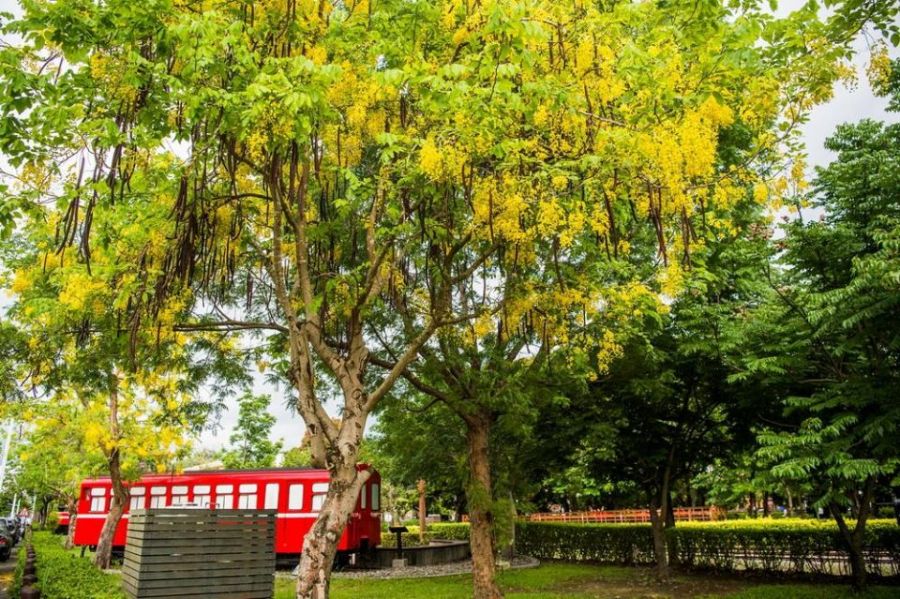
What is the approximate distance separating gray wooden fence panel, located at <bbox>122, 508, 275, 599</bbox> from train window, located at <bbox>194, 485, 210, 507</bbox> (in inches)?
360

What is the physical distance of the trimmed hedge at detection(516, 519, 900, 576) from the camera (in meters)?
11.2

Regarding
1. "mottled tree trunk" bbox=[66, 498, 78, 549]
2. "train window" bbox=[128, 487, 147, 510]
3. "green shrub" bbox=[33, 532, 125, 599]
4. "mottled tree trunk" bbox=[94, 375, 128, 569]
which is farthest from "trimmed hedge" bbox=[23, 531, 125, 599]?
"mottled tree trunk" bbox=[66, 498, 78, 549]

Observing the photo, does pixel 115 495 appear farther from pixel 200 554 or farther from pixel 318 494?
pixel 200 554

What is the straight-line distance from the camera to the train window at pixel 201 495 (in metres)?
16.0

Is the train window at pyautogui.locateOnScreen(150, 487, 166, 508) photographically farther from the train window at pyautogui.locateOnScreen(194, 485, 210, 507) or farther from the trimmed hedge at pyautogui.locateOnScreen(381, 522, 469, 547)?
the trimmed hedge at pyautogui.locateOnScreen(381, 522, 469, 547)

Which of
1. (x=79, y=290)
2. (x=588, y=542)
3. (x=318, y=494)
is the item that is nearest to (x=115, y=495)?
(x=318, y=494)

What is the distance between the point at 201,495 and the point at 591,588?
974 centimetres

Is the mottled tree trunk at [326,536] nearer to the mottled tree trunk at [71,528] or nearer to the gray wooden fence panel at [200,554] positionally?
the gray wooden fence panel at [200,554]

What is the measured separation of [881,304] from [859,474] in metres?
1.99

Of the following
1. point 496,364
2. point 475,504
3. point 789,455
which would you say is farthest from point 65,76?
point 789,455

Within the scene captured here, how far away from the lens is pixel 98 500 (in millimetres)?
18234

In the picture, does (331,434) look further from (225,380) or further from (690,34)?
(690,34)

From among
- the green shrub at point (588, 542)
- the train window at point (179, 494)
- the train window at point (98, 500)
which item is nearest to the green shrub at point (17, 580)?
the train window at point (179, 494)

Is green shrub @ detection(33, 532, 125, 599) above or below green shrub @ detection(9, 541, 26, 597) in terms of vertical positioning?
above
